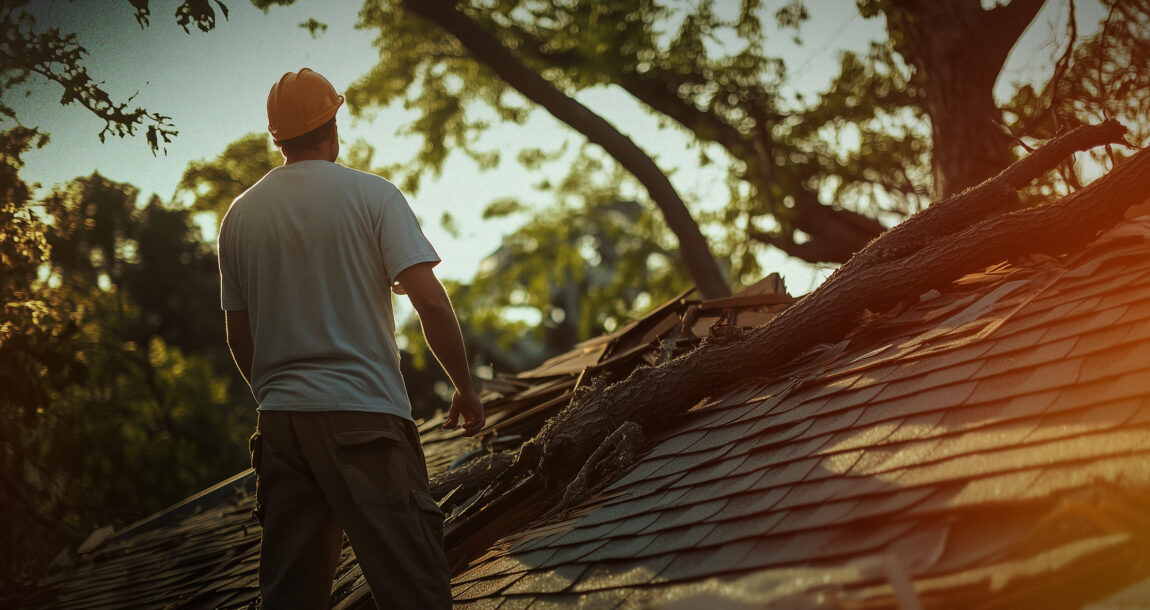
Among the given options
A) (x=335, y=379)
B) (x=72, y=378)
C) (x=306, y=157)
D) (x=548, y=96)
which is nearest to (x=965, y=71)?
(x=548, y=96)

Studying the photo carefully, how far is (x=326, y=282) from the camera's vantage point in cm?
238

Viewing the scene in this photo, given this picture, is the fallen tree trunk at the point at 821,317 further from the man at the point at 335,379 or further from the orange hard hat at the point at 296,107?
the orange hard hat at the point at 296,107

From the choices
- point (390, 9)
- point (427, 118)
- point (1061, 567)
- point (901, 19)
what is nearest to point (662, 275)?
point (427, 118)

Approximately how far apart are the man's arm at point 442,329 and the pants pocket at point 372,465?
0.30 m

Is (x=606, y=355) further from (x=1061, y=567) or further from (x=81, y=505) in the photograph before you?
(x=81, y=505)

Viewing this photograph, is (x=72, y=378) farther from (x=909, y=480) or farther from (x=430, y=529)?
(x=909, y=480)

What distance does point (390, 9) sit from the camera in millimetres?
12414

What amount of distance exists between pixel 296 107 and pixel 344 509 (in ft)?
4.15

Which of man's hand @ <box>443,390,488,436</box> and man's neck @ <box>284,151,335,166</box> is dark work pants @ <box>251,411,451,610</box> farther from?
man's neck @ <box>284,151,335,166</box>

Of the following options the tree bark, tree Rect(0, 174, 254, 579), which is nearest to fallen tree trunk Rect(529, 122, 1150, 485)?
tree Rect(0, 174, 254, 579)

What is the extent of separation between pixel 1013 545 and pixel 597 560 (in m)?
1.18

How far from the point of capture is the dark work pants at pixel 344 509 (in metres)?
2.23

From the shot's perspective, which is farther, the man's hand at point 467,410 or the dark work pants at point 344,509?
the man's hand at point 467,410

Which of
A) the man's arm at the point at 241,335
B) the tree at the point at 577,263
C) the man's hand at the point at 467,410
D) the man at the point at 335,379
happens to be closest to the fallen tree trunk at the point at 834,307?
the man's hand at the point at 467,410
